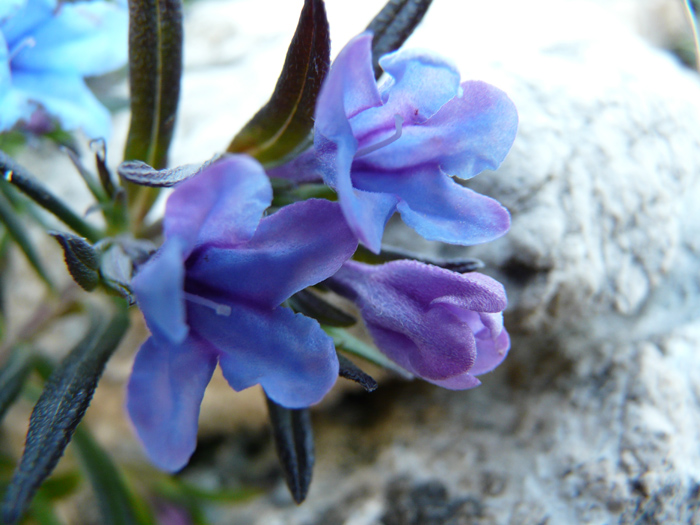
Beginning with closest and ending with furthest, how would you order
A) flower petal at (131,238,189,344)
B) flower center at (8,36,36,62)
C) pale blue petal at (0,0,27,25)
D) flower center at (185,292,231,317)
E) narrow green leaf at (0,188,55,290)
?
flower petal at (131,238,189,344)
flower center at (185,292,231,317)
pale blue petal at (0,0,27,25)
flower center at (8,36,36,62)
narrow green leaf at (0,188,55,290)

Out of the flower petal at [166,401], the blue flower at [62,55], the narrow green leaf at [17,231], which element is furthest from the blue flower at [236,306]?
the narrow green leaf at [17,231]

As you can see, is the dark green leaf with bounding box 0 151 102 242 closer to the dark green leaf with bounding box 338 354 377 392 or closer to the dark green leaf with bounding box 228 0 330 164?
the dark green leaf with bounding box 228 0 330 164

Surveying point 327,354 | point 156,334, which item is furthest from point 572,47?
point 156,334

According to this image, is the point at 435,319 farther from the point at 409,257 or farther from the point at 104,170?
the point at 104,170

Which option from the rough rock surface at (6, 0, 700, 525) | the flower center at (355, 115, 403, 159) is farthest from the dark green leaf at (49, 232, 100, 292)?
the rough rock surface at (6, 0, 700, 525)

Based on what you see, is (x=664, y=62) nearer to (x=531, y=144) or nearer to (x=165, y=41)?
(x=531, y=144)

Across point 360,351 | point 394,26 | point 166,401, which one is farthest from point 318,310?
point 394,26

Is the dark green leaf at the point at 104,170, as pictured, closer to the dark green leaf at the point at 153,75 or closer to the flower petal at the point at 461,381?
the dark green leaf at the point at 153,75

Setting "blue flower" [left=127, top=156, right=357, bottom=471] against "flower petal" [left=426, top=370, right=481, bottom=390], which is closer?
"blue flower" [left=127, top=156, right=357, bottom=471]
